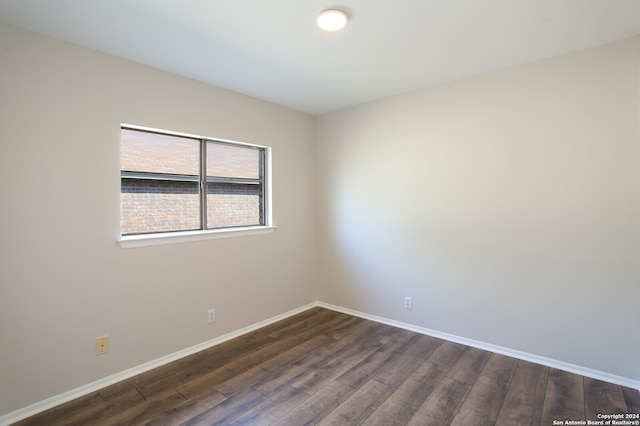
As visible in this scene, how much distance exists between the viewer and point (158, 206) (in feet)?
9.09

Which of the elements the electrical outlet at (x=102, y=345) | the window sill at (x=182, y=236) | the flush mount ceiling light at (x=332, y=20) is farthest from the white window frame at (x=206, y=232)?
the flush mount ceiling light at (x=332, y=20)

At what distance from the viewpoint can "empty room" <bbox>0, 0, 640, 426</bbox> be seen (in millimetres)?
2014

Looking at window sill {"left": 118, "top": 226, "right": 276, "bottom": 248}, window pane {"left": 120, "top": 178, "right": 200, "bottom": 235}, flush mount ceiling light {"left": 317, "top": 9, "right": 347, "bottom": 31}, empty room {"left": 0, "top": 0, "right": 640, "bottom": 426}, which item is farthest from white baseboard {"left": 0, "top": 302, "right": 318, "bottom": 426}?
flush mount ceiling light {"left": 317, "top": 9, "right": 347, "bottom": 31}

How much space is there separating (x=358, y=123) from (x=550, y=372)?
2.95m

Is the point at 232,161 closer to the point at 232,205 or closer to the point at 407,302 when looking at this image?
the point at 232,205

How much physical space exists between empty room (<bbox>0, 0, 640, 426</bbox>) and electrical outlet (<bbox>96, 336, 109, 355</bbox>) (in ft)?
0.08

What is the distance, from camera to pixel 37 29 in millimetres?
2039

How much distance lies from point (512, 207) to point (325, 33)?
82.3 inches

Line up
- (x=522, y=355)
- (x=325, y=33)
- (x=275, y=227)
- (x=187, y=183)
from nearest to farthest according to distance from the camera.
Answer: (x=325, y=33), (x=522, y=355), (x=187, y=183), (x=275, y=227)

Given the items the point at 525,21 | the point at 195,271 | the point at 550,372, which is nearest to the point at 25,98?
the point at 195,271

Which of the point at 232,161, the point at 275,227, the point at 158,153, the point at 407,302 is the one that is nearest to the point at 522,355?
the point at 407,302

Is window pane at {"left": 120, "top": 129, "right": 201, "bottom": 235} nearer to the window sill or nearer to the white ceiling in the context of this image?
the window sill

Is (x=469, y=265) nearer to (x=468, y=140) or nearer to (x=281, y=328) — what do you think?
(x=468, y=140)

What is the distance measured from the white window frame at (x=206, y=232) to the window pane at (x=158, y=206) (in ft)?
0.23
